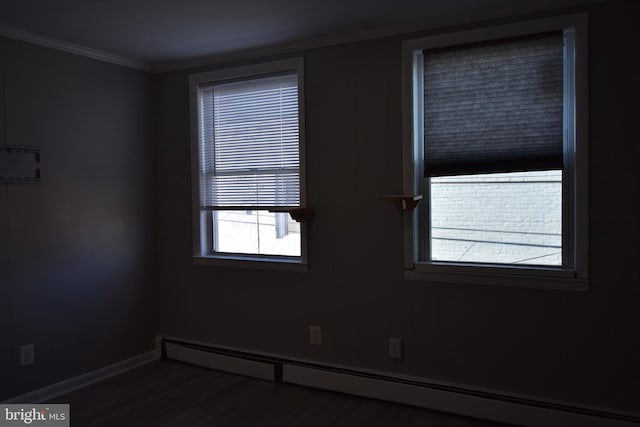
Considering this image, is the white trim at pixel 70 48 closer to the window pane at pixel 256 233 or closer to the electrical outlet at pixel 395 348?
the window pane at pixel 256 233

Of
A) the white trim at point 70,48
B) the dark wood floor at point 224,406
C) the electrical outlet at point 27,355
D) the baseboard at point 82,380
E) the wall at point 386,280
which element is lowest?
the dark wood floor at point 224,406

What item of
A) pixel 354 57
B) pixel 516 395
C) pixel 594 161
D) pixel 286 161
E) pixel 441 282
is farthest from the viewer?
pixel 286 161

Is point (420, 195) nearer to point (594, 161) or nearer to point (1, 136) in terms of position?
point (594, 161)

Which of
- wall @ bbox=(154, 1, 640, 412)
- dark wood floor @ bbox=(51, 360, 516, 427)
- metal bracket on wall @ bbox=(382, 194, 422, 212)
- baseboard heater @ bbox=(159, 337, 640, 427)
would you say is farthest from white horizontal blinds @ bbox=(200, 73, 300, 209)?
dark wood floor @ bbox=(51, 360, 516, 427)

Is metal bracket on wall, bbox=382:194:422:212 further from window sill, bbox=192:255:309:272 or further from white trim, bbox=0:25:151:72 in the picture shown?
white trim, bbox=0:25:151:72

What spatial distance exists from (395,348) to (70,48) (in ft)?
10.0

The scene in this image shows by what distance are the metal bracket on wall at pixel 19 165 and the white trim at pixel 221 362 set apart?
68.4 inches

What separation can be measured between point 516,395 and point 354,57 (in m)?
2.35

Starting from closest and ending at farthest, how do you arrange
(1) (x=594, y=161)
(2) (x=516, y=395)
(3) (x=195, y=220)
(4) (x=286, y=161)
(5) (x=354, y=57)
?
(1) (x=594, y=161), (2) (x=516, y=395), (5) (x=354, y=57), (4) (x=286, y=161), (3) (x=195, y=220)

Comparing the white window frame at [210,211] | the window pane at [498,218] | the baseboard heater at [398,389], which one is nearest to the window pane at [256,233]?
the white window frame at [210,211]

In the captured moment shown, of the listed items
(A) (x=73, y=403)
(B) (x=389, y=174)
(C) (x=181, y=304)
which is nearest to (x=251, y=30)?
(B) (x=389, y=174)

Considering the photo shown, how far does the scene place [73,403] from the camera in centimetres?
335

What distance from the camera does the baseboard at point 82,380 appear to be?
3.32m

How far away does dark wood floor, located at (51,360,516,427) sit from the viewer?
303 cm
